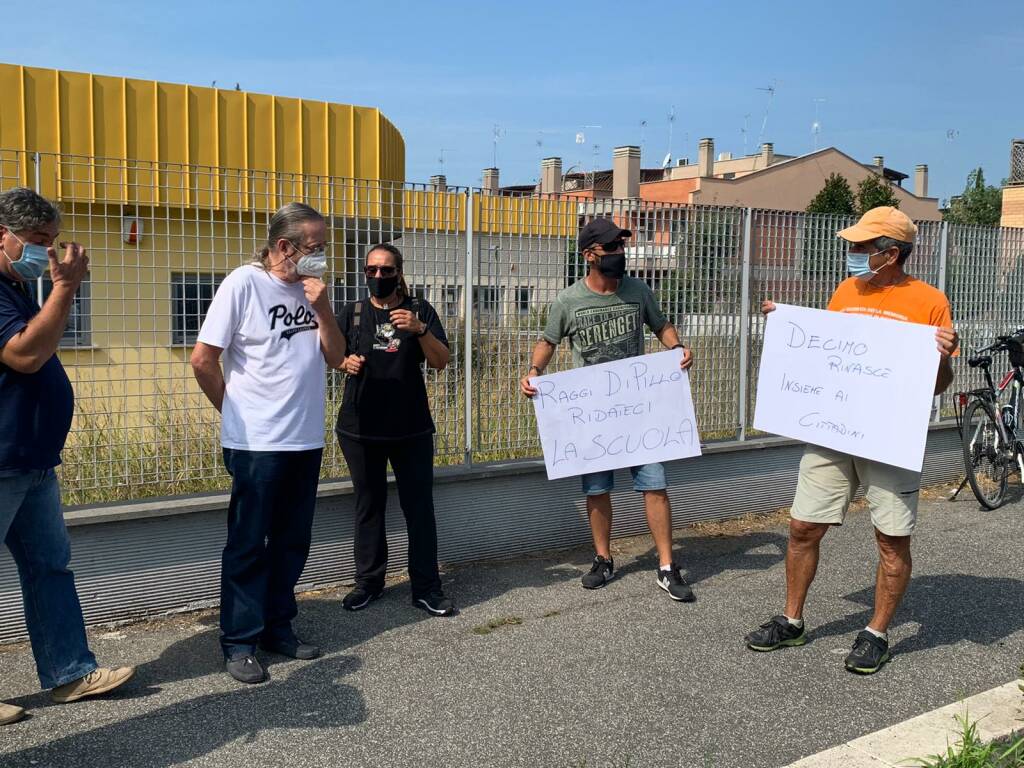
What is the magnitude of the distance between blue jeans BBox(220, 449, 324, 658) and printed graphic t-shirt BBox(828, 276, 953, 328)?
2668 mm

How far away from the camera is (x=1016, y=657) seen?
465 centimetres

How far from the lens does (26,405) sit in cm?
362

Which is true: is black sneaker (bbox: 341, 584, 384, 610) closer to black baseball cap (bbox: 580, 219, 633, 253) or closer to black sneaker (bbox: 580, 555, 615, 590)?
black sneaker (bbox: 580, 555, 615, 590)

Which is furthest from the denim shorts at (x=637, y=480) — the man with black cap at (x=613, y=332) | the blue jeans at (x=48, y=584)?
the blue jeans at (x=48, y=584)

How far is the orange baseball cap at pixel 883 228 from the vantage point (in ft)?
14.1

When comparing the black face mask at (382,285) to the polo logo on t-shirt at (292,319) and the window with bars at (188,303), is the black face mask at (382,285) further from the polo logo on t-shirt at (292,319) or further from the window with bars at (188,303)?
the window with bars at (188,303)

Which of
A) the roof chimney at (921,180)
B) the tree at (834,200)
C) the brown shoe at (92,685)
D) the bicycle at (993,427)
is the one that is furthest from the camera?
the roof chimney at (921,180)

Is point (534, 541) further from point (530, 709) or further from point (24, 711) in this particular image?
point (24, 711)

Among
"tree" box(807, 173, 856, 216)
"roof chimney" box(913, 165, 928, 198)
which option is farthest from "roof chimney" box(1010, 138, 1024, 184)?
"roof chimney" box(913, 165, 928, 198)

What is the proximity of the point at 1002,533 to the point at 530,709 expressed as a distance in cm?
470

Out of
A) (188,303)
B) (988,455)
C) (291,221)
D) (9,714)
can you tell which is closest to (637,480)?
(291,221)

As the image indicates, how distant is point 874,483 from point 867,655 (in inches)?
31.4

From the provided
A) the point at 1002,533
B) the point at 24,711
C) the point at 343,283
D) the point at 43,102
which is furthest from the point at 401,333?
the point at 43,102

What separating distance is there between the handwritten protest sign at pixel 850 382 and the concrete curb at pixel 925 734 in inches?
40.4
